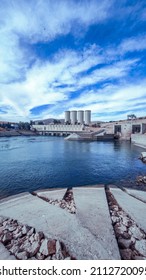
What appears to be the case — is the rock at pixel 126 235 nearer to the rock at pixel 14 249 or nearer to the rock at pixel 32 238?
the rock at pixel 32 238

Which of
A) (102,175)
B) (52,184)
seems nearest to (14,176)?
(52,184)

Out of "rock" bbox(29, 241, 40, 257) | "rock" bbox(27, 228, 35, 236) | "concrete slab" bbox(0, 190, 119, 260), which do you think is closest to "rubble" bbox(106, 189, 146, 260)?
"concrete slab" bbox(0, 190, 119, 260)

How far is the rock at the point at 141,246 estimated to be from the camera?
344 centimetres

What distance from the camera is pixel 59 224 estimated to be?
435 cm

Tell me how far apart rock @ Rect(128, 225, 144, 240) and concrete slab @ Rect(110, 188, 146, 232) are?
0.24 m

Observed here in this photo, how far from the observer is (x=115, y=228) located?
4.27 metres

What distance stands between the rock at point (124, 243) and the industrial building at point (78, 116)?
4305 inches

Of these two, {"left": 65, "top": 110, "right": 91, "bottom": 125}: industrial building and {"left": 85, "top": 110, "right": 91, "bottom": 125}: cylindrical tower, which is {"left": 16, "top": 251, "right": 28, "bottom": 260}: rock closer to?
{"left": 65, "top": 110, "right": 91, "bottom": 125}: industrial building

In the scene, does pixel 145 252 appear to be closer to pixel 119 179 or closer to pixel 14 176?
pixel 119 179

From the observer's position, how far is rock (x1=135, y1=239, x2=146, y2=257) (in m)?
3.44

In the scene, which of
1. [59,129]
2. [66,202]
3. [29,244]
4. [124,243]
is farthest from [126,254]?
[59,129]

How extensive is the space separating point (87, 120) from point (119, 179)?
10569 centimetres

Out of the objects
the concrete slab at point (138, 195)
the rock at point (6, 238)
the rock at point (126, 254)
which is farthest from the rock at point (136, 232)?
the rock at point (6, 238)

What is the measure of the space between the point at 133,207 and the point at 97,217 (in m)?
1.75
